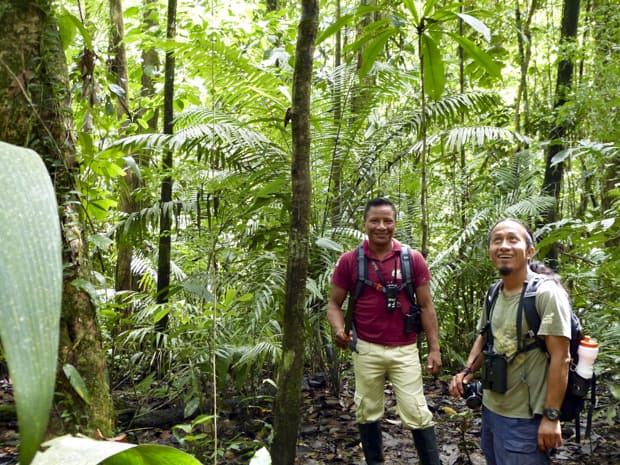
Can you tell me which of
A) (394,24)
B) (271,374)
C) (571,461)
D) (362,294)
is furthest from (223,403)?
(394,24)

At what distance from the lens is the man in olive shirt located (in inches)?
97.0

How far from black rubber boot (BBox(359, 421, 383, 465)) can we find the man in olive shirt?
41.4 inches

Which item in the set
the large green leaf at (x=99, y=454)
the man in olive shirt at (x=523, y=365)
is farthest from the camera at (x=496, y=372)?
the large green leaf at (x=99, y=454)

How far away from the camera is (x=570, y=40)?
534 cm

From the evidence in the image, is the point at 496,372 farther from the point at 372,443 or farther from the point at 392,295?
the point at 372,443

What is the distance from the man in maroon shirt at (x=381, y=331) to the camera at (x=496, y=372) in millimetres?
1008

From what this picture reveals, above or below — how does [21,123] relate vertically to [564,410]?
above

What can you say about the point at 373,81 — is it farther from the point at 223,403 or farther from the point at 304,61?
the point at 223,403

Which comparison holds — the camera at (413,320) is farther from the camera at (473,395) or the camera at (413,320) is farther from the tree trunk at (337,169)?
the tree trunk at (337,169)

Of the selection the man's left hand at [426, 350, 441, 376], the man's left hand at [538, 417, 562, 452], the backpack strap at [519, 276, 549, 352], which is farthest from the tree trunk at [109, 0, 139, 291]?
the man's left hand at [538, 417, 562, 452]

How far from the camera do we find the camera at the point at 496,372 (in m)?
2.67

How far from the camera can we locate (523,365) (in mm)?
2660

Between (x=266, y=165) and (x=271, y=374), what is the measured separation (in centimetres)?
189

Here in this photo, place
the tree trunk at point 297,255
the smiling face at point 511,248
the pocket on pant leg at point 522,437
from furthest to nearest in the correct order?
the tree trunk at point 297,255 < the smiling face at point 511,248 < the pocket on pant leg at point 522,437
